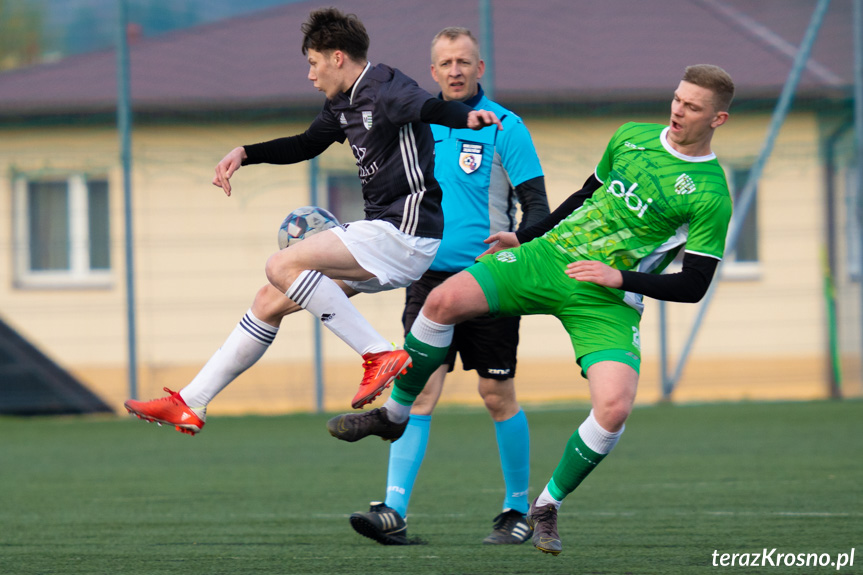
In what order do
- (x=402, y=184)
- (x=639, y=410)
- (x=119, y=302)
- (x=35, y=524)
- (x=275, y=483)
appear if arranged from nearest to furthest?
(x=402, y=184), (x=35, y=524), (x=275, y=483), (x=639, y=410), (x=119, y=302)

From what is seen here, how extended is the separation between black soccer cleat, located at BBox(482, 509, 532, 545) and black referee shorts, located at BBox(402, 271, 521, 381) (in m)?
0.59

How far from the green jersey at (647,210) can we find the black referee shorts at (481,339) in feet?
2.40

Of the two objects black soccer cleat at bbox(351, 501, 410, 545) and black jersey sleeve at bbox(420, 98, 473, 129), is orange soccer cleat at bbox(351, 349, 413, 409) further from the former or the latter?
black jersey sleeve at bbox(420, 98, 473, 129)

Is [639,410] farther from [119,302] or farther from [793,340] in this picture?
[119,302]

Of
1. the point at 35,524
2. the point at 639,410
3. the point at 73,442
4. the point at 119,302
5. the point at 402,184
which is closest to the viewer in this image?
the point at 402,184

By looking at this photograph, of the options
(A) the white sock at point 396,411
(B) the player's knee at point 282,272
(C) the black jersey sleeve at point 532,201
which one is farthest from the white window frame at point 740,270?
(B) the player's knee at point 282,272

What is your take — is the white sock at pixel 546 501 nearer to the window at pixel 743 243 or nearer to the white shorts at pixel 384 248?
the white shorts at pixel 384 248

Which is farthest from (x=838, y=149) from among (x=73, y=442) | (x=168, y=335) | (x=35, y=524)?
(x=35, y=524)

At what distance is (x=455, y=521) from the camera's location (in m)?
5.36

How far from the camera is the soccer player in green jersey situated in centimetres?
407

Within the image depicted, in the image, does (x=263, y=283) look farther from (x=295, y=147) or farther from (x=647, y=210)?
(x=647, y=210)

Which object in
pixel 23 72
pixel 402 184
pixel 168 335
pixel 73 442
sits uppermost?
pixel 23 72

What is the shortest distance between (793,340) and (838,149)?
1.99 metres

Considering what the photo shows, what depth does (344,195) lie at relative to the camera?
456 inches
